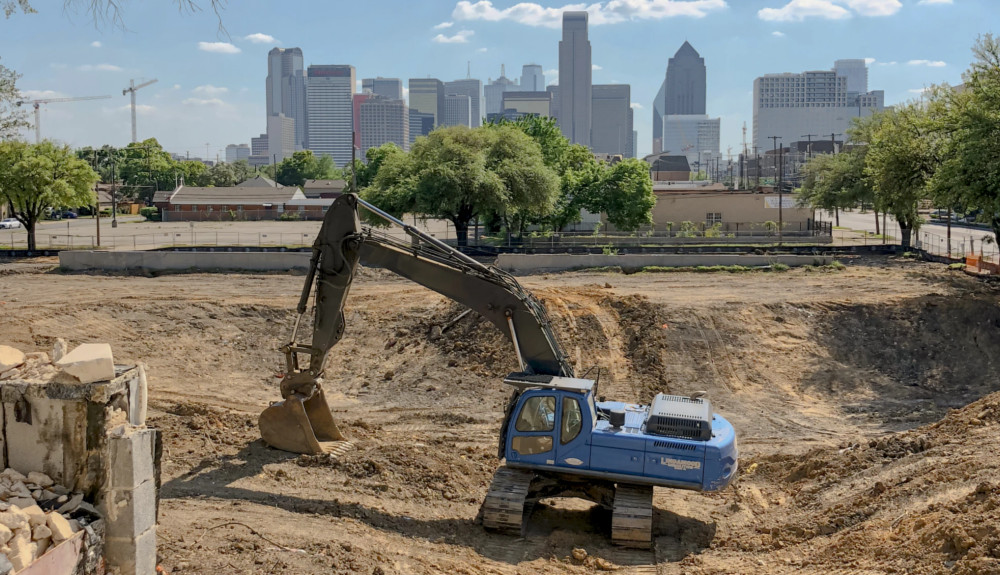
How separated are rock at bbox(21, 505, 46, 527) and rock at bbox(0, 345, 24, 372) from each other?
5.54 ft

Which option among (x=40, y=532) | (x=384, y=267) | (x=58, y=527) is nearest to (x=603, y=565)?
(x=384, y=267)

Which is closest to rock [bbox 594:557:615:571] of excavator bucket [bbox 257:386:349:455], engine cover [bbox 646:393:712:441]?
engine cover [bbox 646:393:712:441]

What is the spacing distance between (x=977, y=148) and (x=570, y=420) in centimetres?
2302

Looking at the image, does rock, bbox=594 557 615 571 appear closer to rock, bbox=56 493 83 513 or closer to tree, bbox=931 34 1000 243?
rock, bbox=56 493 83 513

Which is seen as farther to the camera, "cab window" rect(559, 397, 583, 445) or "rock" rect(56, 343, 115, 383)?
"cab window" rect(559, 397, 583, 445)

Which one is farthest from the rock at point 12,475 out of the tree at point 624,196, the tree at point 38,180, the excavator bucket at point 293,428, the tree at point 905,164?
the tree at point 624,196

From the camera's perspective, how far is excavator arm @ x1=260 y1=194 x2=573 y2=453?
14.9m

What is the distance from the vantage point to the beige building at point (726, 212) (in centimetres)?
6981

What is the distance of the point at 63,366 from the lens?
372 inches

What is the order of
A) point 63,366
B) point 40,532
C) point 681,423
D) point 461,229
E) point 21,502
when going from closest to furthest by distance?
1. point 40,532
2. point 21,502
3. point 63,366
4. point 681,423
5. point 461,229

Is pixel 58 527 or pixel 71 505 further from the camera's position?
pixel 71 505

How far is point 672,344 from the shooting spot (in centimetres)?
2581

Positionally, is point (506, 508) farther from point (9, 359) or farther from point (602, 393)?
point (602, 393)

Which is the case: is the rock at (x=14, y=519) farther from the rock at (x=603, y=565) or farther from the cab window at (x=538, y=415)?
the rock at (x=603, y=565)
